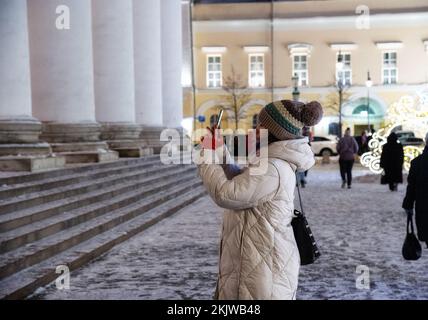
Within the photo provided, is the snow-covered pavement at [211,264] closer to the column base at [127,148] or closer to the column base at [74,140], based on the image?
the column base at [74,140]

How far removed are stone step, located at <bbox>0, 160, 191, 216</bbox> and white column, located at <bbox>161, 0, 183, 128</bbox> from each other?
9.41 meters

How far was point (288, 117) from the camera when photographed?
334cm

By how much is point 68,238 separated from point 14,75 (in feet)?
A: 12.0

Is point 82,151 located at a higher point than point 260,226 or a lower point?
lower

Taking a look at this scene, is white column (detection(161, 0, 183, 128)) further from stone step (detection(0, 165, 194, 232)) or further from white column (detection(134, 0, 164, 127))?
stone step (detection(0, 165, 194, 232))

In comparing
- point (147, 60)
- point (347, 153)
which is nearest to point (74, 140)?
point (147, 60)

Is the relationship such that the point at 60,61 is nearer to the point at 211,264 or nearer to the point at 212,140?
the point at 211,264

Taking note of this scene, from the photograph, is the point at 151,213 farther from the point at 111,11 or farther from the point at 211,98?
the point at 211,98

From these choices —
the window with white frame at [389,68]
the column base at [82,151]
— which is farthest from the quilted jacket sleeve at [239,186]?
the window with white frame at [389,68]

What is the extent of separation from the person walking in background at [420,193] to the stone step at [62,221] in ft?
14.0

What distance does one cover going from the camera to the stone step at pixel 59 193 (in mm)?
8038

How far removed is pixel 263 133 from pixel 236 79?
46106mm

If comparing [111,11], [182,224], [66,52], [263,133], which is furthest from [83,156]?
[263,133]

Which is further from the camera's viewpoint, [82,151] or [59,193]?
[82,151]
